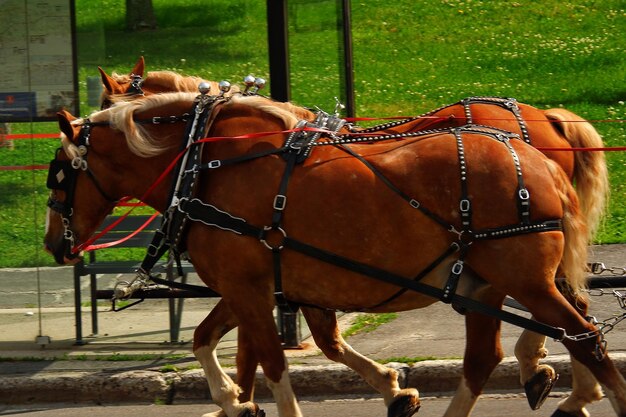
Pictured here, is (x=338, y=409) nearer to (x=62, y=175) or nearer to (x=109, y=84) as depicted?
(x=62, y=175)

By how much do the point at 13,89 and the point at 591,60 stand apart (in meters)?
9.98

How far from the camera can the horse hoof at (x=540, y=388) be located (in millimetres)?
6293

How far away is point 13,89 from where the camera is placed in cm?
859

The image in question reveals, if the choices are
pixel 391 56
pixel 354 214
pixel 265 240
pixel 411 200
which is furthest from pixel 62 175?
pixel 391 56

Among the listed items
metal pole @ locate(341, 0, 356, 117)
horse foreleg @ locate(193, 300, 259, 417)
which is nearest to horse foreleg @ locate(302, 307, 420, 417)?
horse foreleg @ locate(193, 300, 259, 417)

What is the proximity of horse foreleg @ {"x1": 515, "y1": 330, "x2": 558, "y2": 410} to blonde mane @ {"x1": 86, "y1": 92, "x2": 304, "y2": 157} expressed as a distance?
1.81 m

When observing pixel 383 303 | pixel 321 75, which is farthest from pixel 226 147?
pixel 321 75

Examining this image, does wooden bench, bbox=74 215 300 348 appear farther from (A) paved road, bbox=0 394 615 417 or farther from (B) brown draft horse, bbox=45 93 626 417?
(B) brown draft horse, bbox=45 93 626 417

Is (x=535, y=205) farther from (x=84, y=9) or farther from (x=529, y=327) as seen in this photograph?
(x=84, y=9)

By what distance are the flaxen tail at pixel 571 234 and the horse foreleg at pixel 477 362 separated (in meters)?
0.55

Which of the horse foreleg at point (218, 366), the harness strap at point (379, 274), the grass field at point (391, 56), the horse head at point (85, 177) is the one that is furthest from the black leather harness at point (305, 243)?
the grass field at point (391, 56)

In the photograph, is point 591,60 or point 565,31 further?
point 565,31

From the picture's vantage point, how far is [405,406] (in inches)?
244

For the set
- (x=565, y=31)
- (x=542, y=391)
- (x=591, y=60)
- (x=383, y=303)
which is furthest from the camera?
(x=565, y=31)
